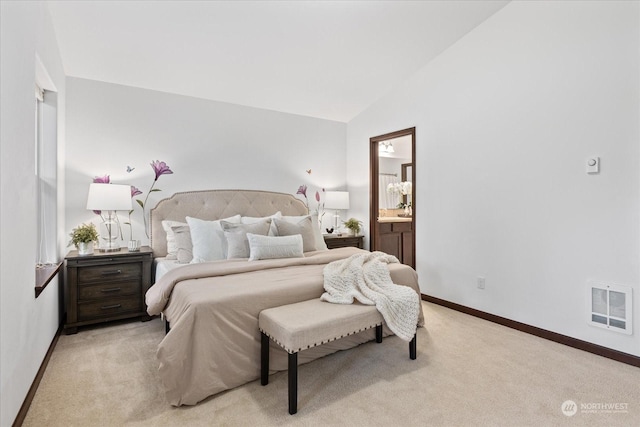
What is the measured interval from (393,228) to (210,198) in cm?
270

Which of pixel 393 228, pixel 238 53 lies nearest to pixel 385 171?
pixel 393 228

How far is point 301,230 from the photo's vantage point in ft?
11.9

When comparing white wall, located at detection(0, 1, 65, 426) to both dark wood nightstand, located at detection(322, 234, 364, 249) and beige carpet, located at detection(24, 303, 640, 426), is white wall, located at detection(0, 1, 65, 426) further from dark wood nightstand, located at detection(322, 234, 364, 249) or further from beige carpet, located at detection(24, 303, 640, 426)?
dark wood nightstand, located at detection(322, 234, 364, 249)

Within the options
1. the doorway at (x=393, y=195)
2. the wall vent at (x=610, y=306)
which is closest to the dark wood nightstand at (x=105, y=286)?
the doorway at (x=393, y=195)

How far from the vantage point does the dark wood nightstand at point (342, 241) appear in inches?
181

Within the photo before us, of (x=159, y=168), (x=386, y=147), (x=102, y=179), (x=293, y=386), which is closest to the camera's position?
(x=293, y=386)

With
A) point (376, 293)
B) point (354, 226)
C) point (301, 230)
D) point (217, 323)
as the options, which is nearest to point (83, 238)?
point (217, 323)

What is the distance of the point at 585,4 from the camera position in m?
2.70

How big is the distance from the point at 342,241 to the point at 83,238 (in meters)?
2.96

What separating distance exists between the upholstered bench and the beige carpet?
232 mm

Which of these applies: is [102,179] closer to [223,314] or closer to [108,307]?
[108,307]

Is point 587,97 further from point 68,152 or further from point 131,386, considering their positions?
point 68,152

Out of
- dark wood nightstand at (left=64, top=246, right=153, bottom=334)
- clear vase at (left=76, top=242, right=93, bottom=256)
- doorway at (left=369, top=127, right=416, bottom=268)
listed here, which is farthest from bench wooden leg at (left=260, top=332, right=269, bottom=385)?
doorway at (left=369, top=127, right=416, bottom=268)

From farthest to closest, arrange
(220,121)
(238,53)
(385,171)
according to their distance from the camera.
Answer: (385,171) → (220,121) → (238,53)
